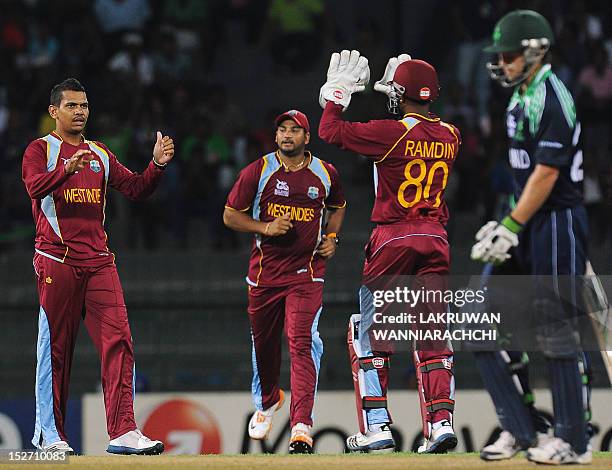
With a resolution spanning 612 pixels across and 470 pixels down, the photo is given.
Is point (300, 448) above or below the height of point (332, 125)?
below

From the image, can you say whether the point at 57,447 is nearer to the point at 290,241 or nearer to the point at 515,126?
the point at 290,241

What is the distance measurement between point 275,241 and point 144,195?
116 cm

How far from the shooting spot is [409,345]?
9.63 metres

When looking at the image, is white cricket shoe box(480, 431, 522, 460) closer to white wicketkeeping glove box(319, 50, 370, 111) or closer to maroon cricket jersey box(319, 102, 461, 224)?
maroon cricket jersey box(319, 102, 461, 224)

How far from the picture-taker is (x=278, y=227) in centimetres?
966

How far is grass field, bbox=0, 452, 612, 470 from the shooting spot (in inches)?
296

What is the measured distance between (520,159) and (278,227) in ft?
8.91

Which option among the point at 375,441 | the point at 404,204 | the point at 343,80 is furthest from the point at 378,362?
the point at 343,80

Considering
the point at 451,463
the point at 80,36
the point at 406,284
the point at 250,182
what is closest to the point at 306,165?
the point at 250,182

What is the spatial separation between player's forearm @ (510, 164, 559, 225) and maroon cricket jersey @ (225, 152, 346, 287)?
117 inches

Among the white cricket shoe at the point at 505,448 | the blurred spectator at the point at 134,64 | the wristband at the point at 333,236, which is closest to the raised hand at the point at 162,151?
the wristband at the point at 333,236

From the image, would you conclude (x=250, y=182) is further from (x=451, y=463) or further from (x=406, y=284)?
(x=451, y=463)
